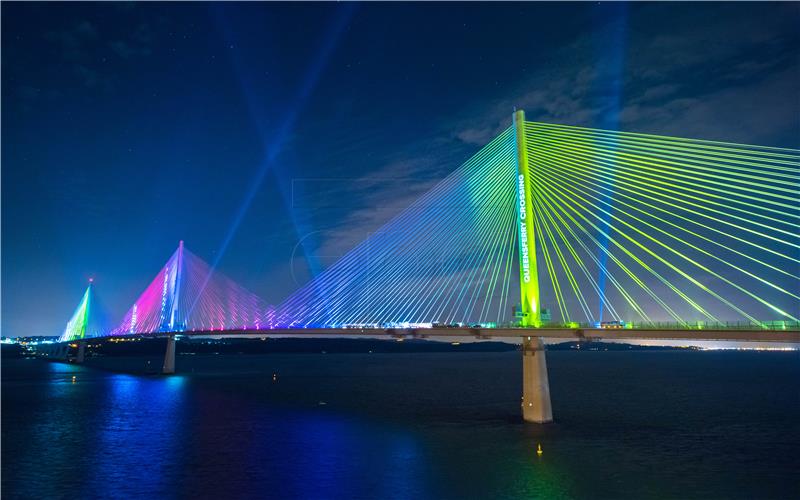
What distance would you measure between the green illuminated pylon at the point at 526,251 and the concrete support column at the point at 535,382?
7.73 ft

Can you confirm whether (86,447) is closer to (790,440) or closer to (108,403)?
(108,403)

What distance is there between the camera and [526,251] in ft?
130

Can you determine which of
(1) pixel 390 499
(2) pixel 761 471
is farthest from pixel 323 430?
(2) pixel 761 471

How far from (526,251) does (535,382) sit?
30.7 feet

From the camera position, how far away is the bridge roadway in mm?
28311

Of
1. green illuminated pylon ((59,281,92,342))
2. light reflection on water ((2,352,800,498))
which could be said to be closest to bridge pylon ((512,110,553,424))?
light reflection on water ((2,352,800,498))

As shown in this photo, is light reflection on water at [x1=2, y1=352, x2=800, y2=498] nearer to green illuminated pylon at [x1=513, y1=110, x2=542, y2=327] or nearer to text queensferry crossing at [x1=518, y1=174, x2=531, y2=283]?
green illuminated pylon at [x1=513, y1=110, x2=542, y2=327]

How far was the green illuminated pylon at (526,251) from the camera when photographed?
39188 mm

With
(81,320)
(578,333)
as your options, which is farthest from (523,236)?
(81,320)

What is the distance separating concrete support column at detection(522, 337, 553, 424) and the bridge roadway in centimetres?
114

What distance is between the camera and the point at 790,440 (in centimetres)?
3938

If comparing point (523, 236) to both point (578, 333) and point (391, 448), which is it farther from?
point (391, 448)

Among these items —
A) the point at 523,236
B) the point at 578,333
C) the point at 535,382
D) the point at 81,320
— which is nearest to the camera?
the point at 578,333

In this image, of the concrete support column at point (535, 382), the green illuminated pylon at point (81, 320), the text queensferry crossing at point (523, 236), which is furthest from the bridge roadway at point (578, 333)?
the green illuminated pylon at point (81, 320)
